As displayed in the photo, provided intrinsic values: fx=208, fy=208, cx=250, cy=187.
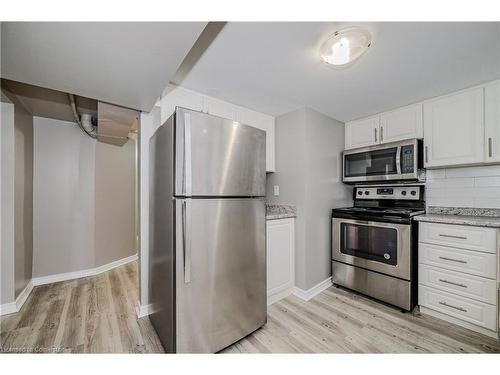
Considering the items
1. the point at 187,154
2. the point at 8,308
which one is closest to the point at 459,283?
the point at 187,154

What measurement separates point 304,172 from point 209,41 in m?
1.53

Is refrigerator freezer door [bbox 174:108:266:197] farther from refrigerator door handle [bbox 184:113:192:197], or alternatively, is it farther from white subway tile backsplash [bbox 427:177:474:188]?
white subway tile backsplash [bbox 427:177:474:188]

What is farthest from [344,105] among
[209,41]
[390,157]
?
[209,41]

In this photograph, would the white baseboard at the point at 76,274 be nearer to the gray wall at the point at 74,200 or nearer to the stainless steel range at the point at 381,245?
the gray wall at the point at 74,200

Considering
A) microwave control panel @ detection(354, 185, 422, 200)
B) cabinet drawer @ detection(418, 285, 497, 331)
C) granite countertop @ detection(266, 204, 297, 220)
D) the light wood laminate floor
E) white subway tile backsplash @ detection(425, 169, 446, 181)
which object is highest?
white subway tile backsplash @ detection(425, 169, 446, 181)

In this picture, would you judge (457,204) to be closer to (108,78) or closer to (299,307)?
(299,307)

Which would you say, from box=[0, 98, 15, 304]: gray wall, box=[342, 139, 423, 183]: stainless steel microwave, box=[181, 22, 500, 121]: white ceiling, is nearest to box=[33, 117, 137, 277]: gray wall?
box=[0, 98, 15, 304]: gray wall

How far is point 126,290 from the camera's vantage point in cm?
252

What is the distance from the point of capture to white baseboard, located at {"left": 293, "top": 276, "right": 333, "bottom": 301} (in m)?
2.29

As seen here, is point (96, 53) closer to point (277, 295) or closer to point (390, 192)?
point (277, 295)

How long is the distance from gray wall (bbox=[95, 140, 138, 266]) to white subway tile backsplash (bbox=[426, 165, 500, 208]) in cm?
425

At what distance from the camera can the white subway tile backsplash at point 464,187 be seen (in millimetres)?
1998

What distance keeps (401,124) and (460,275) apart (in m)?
1.56

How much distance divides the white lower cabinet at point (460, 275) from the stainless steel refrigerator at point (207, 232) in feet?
5.18
